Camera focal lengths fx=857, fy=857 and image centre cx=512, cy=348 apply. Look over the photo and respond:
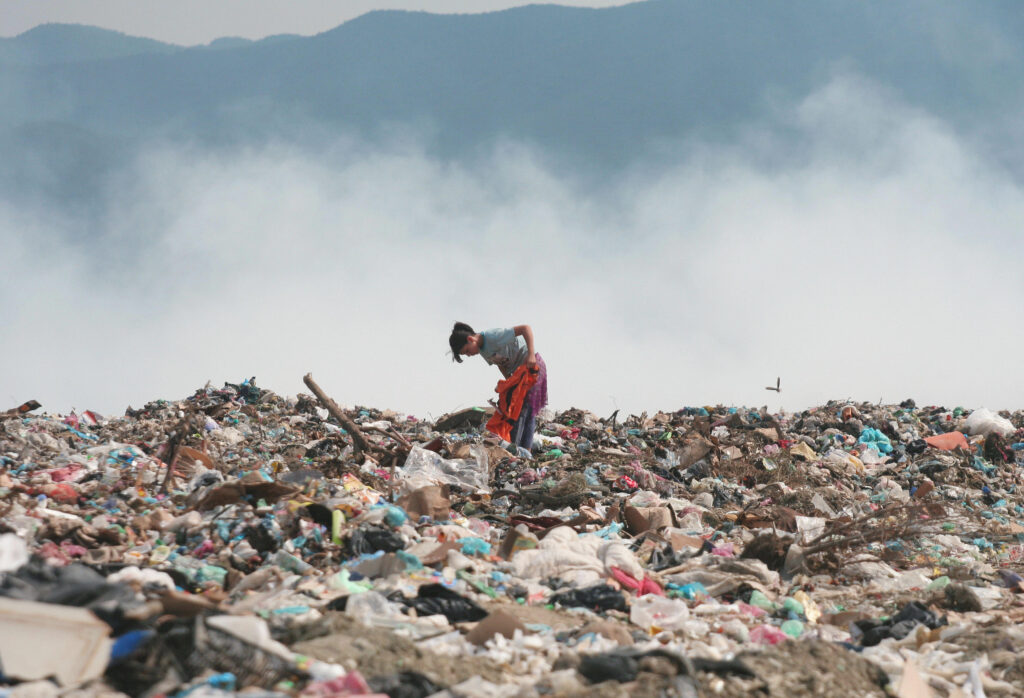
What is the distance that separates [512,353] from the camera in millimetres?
8297

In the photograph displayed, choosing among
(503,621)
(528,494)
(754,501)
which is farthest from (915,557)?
(503,621)

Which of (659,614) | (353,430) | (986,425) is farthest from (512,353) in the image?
(986,425)

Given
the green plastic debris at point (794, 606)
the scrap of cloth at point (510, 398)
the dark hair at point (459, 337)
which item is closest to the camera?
the green plastic debris at point (794, 606)

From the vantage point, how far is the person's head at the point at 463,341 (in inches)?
316

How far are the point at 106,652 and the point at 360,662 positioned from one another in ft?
2.66

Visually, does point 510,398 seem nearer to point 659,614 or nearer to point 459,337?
point 459,337

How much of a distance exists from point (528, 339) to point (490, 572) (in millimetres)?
3886

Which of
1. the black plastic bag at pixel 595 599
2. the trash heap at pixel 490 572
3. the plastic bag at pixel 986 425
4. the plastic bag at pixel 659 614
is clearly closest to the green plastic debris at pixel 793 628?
the trash heap at pixel 490 572

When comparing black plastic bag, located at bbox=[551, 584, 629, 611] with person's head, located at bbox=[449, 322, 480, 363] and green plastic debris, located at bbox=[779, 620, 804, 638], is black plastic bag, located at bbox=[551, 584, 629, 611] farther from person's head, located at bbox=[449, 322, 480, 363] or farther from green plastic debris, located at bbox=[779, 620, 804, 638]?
person's head, located at bbox=[449, 322, 480, 363]

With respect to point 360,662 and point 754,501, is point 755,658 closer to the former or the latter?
point 360,662

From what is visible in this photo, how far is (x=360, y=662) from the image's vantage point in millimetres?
2938

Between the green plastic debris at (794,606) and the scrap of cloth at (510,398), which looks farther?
Answer: the scrap of cloth at (510,398)

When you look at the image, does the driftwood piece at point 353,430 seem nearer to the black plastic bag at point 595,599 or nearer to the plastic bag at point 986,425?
the black plastic bag at point 595,599

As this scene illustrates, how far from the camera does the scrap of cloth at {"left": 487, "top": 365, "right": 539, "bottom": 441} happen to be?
828cm
